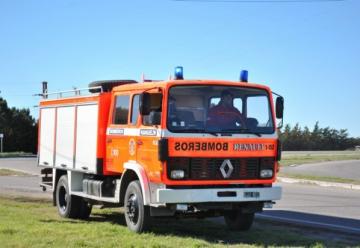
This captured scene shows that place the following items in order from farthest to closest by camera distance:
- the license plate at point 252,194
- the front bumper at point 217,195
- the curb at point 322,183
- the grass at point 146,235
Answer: the curb at point 322,183
the license plate at point 252,194
the front bumper at point 217,195
the grass at point 146,235

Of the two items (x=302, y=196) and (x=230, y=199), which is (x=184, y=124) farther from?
(x=302, y=196)

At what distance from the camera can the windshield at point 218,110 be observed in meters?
10.1

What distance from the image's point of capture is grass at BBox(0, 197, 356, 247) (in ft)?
30.7

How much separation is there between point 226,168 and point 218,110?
0.98 metres

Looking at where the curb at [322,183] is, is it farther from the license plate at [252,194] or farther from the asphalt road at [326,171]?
the license plate at [252,194]

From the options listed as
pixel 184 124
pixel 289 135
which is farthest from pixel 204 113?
pixel 289 135

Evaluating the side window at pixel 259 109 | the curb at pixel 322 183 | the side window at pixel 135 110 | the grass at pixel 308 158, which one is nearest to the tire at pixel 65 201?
the side window at pixel 135 110

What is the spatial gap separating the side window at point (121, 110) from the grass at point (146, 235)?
75.5 inches

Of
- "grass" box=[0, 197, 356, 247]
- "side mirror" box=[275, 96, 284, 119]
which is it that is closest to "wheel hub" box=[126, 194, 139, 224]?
"grass" box=[0, 197, 356, 247]

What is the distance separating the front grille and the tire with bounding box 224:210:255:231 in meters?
1.07

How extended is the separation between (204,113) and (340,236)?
3.23 m

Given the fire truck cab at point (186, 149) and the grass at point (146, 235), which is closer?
the grass at point (146, 235)

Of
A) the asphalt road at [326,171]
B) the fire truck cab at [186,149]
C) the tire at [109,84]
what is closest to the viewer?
the fire truck cab at [186,149]

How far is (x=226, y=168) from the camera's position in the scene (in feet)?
33.5
